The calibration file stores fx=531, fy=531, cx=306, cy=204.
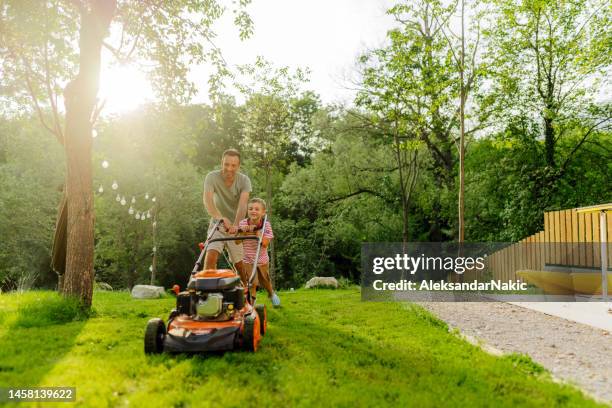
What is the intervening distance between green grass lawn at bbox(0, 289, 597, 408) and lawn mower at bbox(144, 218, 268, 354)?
13 cm

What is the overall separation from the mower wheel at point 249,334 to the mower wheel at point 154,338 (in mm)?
779

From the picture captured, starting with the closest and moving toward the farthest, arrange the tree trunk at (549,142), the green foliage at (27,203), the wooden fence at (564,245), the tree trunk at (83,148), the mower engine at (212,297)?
the mower engine at (212,297) → the tree trunk at (83,148) → the wooden fence at (564,245) → the tree trunk at (549,142) → the green foliage at (27,203)

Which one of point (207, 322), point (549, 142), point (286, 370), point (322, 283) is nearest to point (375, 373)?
point (286, 370)

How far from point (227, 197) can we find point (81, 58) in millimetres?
3624

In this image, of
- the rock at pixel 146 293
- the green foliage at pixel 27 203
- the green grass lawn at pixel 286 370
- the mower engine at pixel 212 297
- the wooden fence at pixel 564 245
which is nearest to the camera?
the green grass lawn at pixel 286 370

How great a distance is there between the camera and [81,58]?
27.2 ft

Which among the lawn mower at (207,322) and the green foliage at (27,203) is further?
the green foliage at (27,203)

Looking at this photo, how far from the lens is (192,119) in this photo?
33688 mm

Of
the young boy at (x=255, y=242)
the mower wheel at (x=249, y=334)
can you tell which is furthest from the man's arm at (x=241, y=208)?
the mower wheel at (x=249, y=334)

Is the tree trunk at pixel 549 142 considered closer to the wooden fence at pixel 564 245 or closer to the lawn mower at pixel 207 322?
the wooden fence at pixel 564 245

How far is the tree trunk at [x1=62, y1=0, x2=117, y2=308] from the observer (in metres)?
8.00

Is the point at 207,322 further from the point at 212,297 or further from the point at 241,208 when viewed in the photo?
the point at 241,208

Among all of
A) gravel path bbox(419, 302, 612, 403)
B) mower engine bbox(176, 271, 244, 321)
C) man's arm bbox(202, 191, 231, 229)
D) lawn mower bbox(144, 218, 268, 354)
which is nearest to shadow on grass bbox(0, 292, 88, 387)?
lawn mower bbox(144, 218, 268, 354)

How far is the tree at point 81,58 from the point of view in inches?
319
